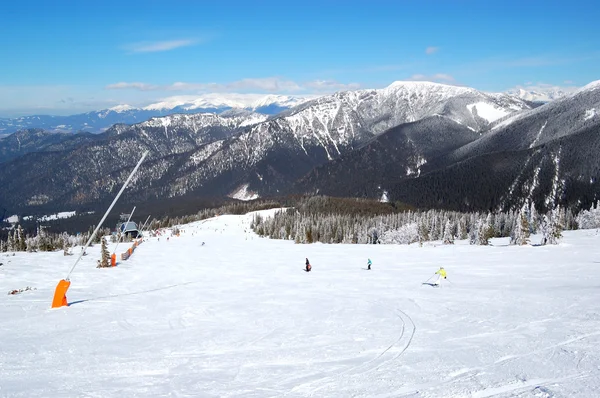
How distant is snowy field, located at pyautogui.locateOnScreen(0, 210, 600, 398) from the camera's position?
35.4ft

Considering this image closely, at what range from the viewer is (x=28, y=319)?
673 inches

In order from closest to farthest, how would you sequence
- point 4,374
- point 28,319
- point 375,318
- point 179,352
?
point 4,374
point 179,352
point 28,319
point 375,318

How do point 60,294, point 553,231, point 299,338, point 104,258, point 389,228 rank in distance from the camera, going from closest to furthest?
point 299,338
point 60,294
point 104,258
point 553,231
point 389,228

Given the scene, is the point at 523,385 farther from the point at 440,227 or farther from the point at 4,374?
the point at 440,227

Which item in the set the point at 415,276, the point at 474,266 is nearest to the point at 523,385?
the point at 415,276

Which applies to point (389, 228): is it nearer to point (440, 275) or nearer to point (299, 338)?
point (440, 275)

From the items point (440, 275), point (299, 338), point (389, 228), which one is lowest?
point (299, 338)

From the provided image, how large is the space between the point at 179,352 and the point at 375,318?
826 centimetres

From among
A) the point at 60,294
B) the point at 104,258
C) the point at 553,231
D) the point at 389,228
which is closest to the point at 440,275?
the point at 60,294

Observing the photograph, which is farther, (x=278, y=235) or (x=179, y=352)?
(x=278, y=235)

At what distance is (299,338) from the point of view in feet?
50.9

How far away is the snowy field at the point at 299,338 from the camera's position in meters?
10.8

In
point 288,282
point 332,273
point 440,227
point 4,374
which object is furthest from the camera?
point 440,227

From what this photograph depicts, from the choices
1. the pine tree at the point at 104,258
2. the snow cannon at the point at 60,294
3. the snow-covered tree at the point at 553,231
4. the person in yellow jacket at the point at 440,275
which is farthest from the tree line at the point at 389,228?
the snow cannon at the point at 60,294
